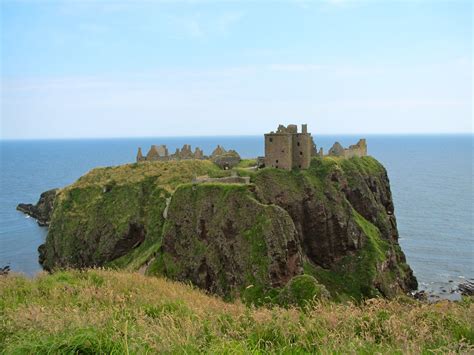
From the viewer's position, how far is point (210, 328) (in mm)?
10680

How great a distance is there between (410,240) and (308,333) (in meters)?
86.6

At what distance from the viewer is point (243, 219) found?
5012 centimetres

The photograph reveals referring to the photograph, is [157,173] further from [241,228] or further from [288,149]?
[241,228]

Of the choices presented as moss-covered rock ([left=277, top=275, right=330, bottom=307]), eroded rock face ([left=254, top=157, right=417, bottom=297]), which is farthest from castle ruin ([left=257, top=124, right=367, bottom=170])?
moss-covered rock ([left=277, top=275, right=330, bottom=307])

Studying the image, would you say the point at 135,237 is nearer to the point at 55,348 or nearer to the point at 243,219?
the point at 243,219

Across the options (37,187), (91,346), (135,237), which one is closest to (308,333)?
(91,346)

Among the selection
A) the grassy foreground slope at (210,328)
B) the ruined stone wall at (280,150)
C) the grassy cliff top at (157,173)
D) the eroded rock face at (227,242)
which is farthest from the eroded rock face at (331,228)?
the grassy foreground slope at (210,328)

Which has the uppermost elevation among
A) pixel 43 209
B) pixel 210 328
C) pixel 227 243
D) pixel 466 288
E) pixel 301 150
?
pixel 301 150

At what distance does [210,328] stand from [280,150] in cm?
5092

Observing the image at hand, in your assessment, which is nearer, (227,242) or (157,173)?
(227,242)

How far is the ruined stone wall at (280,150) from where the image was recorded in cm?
6025

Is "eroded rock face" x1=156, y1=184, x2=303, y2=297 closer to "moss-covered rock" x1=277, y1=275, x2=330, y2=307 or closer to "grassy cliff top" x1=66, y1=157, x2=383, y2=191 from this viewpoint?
"grassy cliff top" x1=66, y1=157, x2=383, y2=191

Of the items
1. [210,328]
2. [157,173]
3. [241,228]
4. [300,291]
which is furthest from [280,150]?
[210,328]

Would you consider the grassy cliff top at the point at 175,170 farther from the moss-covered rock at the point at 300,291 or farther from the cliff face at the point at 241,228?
the moss-covered rock at the point at 300,291
